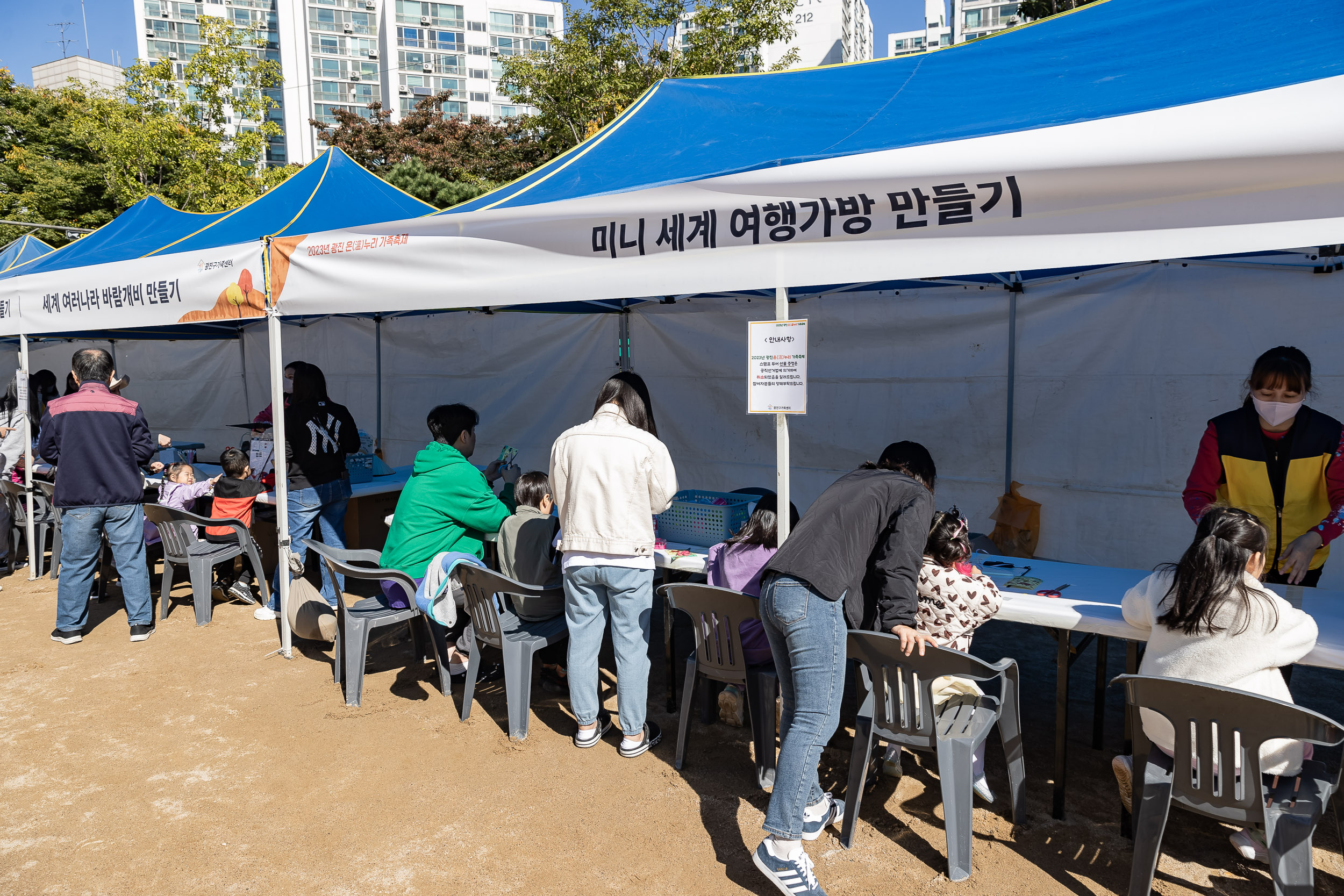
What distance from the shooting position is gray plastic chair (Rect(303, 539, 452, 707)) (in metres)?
3.49

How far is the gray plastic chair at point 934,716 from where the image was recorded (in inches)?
87.4

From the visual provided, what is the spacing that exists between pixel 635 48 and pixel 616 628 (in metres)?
12.9

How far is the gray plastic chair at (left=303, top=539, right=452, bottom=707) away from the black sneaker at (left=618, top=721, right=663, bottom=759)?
1.04 metres

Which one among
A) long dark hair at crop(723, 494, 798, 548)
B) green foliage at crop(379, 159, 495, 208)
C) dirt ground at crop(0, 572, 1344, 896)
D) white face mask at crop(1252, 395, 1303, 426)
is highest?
green foliage at crop(379, 159, 495, 208)

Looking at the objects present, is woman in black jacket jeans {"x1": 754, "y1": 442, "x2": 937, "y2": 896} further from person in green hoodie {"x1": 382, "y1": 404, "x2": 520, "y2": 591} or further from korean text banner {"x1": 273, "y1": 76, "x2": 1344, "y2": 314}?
person in green hoodie {"x1": 382, "y1": 404, "x2": 520, "y2": 591}

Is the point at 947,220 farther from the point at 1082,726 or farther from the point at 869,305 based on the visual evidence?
the point at 869,305

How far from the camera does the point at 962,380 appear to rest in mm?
5105

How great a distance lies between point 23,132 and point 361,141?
22.8 feet

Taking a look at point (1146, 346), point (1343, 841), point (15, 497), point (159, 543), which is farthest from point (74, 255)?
point (1343, 841)

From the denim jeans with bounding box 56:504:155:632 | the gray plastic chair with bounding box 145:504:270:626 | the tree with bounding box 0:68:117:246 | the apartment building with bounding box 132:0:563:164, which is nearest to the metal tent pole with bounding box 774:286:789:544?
the gray plastic chair with bounding box 145:504:270:626

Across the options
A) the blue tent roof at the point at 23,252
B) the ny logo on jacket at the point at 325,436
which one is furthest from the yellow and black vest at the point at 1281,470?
the blue tent roof at the point at 23,252

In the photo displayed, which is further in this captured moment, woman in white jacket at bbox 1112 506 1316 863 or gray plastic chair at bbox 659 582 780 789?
gray plastic chair at bbox 659 582 780 789

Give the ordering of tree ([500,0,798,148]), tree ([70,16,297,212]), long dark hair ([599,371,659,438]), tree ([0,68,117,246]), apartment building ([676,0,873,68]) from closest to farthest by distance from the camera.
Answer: long dark hair ([599,371,659,438]), tree ([70,16,297,212]), tree ([500,0,798,148]), tree ([0,68,117,246]), apartment building ([676,0,873,68])

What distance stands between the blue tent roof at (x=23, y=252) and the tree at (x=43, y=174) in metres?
4.67
